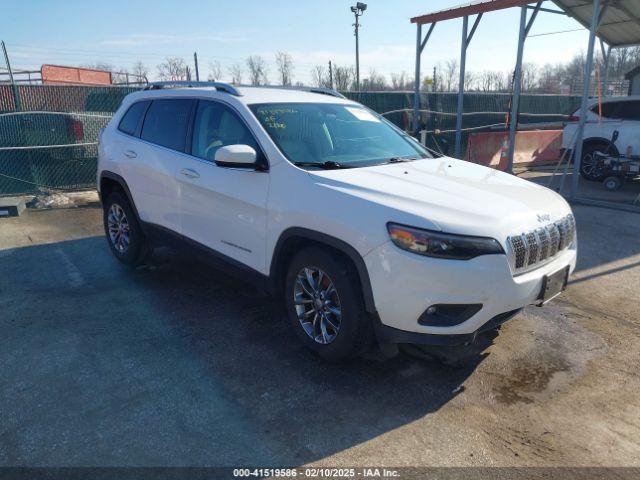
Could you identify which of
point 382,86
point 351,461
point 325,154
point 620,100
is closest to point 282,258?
point 325,154

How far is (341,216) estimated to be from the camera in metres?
3.10

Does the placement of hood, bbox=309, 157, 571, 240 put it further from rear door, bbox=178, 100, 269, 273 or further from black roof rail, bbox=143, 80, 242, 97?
black roof rail, bbox=143, 80, 242, 97

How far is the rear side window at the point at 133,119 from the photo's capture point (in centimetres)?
523

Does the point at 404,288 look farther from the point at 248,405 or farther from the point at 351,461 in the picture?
the point at 248,405

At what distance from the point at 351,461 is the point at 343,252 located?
1210 millimetres

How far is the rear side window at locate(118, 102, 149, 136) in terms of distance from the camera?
17.2 ft

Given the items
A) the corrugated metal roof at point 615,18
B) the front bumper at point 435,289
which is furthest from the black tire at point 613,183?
the front bumper at point 435,289

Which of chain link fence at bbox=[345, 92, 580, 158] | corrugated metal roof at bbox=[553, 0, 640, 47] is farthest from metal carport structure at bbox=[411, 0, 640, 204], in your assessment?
chain link fence at bbox=[345, 92, 580, 158]

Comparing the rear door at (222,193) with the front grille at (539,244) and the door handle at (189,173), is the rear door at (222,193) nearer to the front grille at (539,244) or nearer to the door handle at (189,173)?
the door handle at (189,173)

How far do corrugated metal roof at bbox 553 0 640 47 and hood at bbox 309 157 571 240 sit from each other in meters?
9.46

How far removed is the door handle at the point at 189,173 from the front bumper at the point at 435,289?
1.93 meters

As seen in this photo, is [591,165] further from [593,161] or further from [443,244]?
[443,244]

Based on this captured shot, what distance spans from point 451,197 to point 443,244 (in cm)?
51

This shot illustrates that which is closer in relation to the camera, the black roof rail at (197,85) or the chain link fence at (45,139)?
the black roof rail at (197,85)
